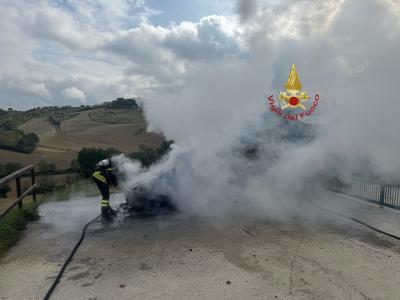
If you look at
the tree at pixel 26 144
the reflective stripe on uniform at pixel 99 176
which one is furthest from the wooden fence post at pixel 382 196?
the tree at pixel 26 144

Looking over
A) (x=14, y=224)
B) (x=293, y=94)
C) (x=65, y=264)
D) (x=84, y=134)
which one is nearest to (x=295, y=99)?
(x=293, y=94)

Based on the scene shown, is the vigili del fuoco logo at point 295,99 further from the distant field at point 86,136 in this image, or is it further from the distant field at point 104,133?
the distant field at point 104,133

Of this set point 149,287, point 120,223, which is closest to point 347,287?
point 149,287

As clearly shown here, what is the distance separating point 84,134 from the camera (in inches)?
2058

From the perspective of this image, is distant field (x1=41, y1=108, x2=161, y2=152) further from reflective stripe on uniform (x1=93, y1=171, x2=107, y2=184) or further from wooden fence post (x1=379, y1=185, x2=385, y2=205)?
wooden fence post (x1=379, y1=185, x2=385, y2=205)

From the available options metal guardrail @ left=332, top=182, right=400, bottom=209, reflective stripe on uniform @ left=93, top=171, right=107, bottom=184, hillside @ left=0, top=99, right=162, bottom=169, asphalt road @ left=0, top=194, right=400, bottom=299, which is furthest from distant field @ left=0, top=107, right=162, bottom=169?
metal guardrail @ left=332, top=182, right=400, bottom=209

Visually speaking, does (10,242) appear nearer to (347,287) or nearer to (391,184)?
(347,287)

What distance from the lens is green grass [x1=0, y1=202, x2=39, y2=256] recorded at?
6.79 meters

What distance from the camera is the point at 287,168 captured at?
378 inches

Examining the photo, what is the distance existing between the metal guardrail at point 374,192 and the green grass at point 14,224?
8.47m

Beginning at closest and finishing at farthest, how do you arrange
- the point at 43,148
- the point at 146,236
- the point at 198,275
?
1. the point at 198,275
2. the point at 146,236
3. the point at 43,148

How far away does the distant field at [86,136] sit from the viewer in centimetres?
3384

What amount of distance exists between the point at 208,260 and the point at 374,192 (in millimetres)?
5890

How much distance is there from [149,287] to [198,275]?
732mm
